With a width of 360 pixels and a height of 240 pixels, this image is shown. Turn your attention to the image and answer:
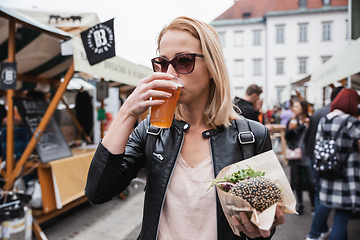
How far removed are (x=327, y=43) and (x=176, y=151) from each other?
38.6 m

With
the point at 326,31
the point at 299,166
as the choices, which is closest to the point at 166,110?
the point at 299,166

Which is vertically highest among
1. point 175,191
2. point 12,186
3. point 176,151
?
point 176,151

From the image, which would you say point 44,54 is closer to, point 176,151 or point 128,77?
point 128,77

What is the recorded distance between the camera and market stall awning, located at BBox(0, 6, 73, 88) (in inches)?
147

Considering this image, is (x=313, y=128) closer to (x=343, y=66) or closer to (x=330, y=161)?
(x=343, y=66)

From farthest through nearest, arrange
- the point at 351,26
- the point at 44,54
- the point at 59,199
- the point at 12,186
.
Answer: the point at 44,54
the point at 351,26
the point at 59,199
the point at 12,186

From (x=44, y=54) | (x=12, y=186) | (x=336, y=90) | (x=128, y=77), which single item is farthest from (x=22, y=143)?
(x=336, y=90)

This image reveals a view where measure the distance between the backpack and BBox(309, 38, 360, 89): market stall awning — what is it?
652mm

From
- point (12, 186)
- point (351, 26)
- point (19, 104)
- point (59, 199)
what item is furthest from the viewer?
point (351, 26)

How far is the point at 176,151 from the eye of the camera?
1238 mm

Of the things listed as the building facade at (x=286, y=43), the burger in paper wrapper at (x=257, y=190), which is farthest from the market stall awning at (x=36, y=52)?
the building facade at (x=286, y=43)

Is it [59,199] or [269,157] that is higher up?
[269,157]

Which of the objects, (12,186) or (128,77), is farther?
(128,77)

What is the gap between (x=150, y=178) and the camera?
4.16ft
